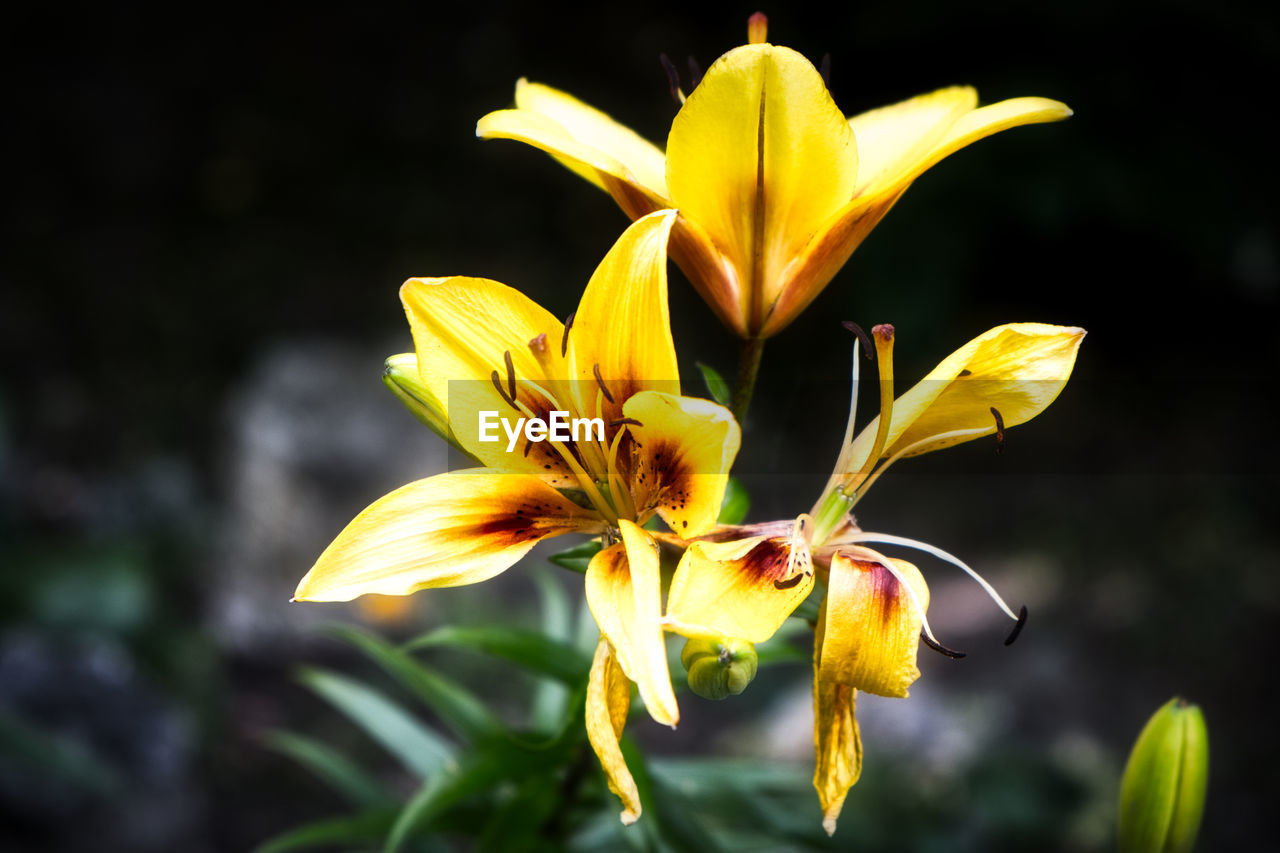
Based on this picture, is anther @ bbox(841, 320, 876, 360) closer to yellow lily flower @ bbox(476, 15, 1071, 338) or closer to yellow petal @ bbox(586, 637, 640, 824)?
yellow lily flower @ bbox(476, 15, 1071, 338)

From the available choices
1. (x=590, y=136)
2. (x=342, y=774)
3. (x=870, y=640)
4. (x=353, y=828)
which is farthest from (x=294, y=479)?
(x=870, y=640)

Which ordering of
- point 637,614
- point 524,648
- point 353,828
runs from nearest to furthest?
point 637,614 → point 524,648 → point 353,828

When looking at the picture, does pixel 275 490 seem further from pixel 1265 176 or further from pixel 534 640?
pixel 1265 176

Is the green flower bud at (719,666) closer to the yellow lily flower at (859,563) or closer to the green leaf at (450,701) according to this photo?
the yellow lily flower at (859,563)

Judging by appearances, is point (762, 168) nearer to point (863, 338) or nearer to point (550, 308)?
point (863, 338)

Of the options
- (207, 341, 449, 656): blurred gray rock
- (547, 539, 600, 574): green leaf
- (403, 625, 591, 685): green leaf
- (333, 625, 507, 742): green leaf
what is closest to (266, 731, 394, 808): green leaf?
(333, 625, 507, 742): green leaf

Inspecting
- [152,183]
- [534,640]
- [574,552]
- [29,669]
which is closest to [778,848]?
[534,640]
